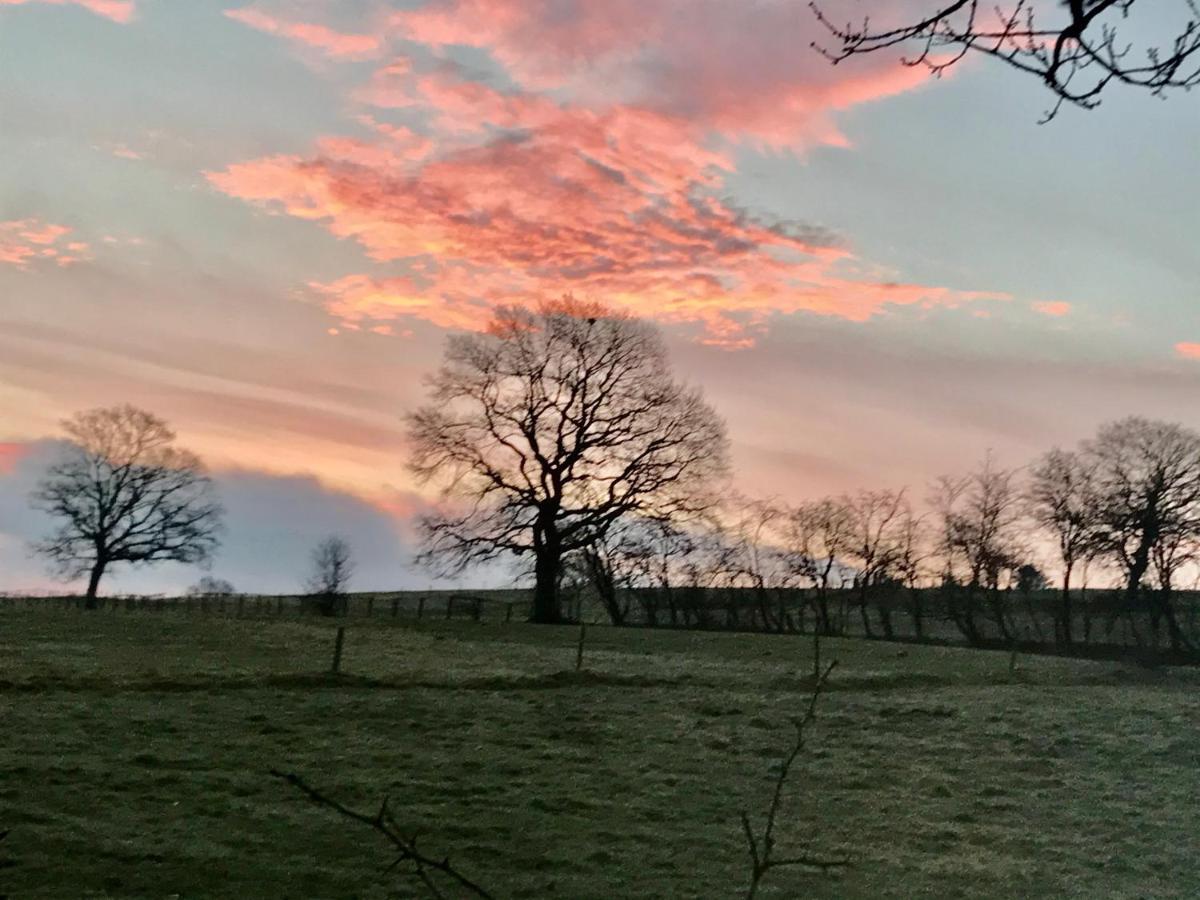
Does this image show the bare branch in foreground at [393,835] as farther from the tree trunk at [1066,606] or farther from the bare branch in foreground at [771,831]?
the tree trunk at [1066,606]

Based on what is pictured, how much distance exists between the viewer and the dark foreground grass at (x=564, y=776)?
1060 centimetres

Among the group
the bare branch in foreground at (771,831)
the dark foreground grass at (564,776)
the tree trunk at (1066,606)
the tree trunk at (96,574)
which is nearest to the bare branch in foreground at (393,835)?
the bare branch in foreground at (771,831)

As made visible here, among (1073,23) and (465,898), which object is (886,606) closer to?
(465,898)

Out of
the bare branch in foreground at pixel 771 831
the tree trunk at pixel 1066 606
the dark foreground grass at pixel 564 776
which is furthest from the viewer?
the tree trunk at pixel 1066 606

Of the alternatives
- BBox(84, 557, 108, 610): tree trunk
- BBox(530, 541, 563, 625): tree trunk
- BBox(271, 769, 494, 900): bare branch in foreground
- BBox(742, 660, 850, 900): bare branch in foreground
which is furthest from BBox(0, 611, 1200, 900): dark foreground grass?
BBox(84, 557, 108, 610): tree trunk

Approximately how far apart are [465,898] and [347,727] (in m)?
8.22

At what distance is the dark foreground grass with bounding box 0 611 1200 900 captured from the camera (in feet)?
34.8

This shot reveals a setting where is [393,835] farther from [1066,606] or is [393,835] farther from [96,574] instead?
[96,574]

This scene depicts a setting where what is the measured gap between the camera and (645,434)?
4275cm

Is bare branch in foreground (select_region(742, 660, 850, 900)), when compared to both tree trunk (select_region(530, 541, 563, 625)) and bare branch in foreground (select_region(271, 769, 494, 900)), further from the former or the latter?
tree trunk (select_region(530, 541, 563, 625))

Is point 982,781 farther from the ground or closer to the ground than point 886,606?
closer to the ground

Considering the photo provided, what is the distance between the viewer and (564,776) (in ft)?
48.2

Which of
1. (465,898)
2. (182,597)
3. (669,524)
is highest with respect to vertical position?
(669,524)

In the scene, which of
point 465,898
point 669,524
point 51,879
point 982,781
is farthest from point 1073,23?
point 669,524
